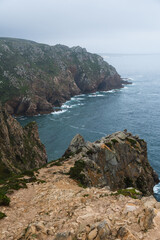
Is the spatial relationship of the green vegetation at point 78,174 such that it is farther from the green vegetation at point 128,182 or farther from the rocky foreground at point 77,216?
the green vegetation at point 128,182

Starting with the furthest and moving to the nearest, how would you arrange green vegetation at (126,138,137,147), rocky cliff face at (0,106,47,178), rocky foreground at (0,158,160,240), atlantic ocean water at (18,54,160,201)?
atlantic ocean water at (18,54,160,201) < green vegetation at (126,138,137,147) < rocky cliff face at (0,106,47,178) < rocky foreground at (0,158,160,240)

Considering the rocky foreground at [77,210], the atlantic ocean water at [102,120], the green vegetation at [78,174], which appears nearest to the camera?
the rocky foreground at [77,210]

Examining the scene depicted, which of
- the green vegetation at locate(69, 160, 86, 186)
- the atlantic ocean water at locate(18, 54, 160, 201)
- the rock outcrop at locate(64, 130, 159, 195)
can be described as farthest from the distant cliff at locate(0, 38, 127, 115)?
the green vegetation at locate(69, 160, 86, 186)

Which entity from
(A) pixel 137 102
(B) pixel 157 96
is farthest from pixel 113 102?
(B) pixel 157 96

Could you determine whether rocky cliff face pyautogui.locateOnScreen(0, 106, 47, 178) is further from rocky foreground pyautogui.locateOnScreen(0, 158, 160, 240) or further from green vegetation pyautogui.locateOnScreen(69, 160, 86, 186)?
rocky foreground pyautogui.locateOnScreen(0, 158, 160, 240)

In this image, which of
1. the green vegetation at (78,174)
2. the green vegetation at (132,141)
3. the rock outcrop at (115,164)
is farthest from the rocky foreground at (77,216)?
the green vegetation at (132,141)

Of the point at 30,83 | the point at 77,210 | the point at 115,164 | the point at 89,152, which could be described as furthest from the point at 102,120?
the point at 77,210
